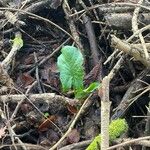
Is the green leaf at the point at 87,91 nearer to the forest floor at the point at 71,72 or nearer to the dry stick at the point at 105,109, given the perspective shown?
the forest floor at the point at 71,72

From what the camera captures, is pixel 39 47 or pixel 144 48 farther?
pixel 39 47

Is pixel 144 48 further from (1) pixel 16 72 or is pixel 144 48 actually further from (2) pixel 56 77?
(1) pixel 16 72

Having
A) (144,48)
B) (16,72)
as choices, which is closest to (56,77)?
(16,72)

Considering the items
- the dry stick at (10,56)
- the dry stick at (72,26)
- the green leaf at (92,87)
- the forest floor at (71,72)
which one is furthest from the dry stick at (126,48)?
the dry stick at (10,56)

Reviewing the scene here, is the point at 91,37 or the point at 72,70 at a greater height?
the point at 91,37

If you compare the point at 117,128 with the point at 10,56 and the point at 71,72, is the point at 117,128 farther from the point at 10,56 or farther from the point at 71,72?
the point at 10,56

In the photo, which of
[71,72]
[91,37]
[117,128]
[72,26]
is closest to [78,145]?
[117,128]
